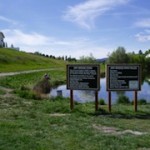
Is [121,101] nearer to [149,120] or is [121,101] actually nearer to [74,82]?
[74,82]

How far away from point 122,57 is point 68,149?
93.5 meters

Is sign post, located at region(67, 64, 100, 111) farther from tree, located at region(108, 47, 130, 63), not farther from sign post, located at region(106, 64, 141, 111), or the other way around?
tree, located at region(108, 47, 130, 63)

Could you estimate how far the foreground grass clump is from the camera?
10.0m

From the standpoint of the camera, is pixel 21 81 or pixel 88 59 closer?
pixel 21 81

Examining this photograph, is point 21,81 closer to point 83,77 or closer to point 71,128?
point 83,77

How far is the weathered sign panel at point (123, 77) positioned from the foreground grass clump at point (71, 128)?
102cm

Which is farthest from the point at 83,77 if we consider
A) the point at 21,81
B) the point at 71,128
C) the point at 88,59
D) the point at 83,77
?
the point at 88,59

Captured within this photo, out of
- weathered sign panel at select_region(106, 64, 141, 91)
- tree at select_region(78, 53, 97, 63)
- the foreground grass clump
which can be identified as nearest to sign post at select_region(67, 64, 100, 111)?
weathered sign panel at select_region(106, 64, 141, 91)

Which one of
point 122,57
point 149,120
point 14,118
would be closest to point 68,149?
point 14,118

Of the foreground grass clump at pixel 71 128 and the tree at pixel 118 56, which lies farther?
the tree at pixel 118 56

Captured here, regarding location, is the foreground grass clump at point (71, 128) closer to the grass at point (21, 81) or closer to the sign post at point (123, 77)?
the sign post at point (123, 77)

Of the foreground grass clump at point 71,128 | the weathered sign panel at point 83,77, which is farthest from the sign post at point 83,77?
the foreground grass clump at point 71,128

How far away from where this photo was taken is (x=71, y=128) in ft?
40.6

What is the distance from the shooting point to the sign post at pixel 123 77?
1809 centimetres
